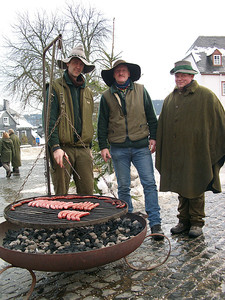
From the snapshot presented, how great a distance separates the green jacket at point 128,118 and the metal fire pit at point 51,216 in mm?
1039

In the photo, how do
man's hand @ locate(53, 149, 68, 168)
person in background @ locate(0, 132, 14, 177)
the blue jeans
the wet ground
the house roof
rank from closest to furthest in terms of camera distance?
the wet ground → man's hand @ locate(53, 149, 68, 168) → the blue jeans → person in background @ locate(0, 132, 14, 177) → the house roof

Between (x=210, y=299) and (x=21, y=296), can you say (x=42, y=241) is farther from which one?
(x=210, y=299)

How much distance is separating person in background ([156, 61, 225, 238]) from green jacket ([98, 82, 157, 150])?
249mm

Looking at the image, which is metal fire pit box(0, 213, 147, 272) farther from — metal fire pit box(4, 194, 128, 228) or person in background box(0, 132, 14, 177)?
person in background box(0, 132, 14, 177)

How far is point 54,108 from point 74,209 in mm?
1418

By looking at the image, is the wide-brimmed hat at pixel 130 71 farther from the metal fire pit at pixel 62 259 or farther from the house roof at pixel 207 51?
the house roof at pixel 207 51

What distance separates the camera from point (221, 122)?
3.85 meters

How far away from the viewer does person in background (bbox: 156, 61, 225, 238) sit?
12.7 feet

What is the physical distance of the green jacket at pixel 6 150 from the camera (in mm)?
12758

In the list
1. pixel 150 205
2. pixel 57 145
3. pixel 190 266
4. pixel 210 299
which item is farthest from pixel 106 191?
pixel 210 299

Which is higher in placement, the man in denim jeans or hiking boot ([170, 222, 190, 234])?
the man in denim jeans

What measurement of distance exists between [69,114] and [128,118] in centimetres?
81

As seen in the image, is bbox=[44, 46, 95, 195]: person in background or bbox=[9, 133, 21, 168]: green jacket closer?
bbox=[44, 46, 95, 195]: person in background

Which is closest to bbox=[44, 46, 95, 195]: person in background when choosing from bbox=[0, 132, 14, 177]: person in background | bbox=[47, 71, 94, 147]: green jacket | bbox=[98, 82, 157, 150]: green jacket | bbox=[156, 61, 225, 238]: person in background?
bbox=[47, 71, 94, 147]: green jacket
